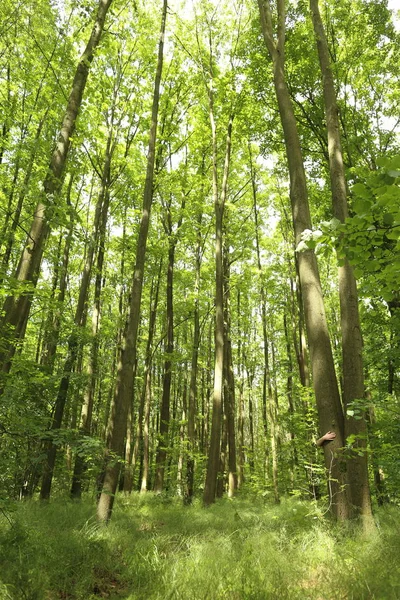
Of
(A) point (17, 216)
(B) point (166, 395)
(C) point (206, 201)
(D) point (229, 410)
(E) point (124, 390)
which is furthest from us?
(C) point (206, 201)

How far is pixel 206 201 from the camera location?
55.8 ft

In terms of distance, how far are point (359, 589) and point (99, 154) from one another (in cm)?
1331

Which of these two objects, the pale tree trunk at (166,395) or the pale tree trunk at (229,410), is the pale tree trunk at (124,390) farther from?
the pale tree trunk at (229,410)

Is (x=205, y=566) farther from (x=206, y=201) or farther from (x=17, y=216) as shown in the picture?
(x=206, y=201)

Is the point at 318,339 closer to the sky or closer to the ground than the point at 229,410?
closer to the ground

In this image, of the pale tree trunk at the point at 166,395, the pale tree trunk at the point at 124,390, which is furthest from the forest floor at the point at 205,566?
the pale tree trunk at the point at 166,395

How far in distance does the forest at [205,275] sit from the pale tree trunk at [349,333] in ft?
0.09

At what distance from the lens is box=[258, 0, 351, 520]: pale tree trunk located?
529cm

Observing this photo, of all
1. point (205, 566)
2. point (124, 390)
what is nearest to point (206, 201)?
point (124, 390)

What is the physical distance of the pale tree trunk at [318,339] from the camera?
5.29 meters

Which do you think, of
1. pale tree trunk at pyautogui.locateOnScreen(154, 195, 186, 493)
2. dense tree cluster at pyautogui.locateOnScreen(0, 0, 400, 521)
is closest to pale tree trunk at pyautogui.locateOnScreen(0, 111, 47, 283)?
dense tree cluster at pyautogui.locateOnScreen(0, 0, 400, 521)

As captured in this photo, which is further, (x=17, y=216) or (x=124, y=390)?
(x=17, y=216)

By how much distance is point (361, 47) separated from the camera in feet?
34.8

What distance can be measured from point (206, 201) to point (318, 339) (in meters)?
12.4
